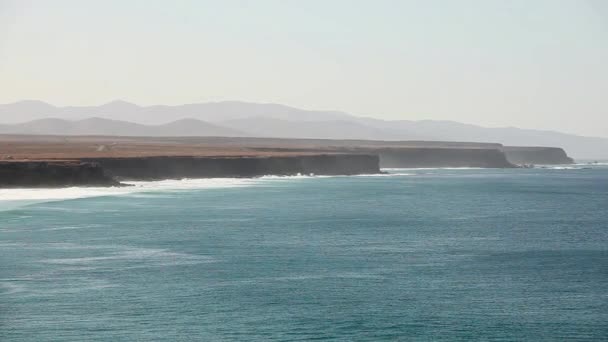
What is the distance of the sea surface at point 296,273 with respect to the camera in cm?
4244

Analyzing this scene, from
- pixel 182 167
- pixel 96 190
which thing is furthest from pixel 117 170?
pixel 96 190

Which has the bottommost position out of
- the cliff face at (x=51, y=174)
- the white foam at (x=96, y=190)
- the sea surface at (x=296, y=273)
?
the sea surface at (x=296, y=273)

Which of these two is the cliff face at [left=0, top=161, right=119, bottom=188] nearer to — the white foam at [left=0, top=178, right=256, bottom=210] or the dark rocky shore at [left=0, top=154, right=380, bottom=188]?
the dark rocky shore at [left=0, top=154, right=380, bottom=188]

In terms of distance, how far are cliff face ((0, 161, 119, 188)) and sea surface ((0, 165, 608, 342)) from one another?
21.3 m

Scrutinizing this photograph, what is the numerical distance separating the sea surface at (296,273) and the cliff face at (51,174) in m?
21.3

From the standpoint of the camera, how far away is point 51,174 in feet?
441

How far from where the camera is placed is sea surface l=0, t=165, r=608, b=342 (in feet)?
139

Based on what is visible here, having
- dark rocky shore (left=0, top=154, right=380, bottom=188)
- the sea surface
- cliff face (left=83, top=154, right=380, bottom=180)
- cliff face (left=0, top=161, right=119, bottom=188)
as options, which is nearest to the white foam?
cliff face (left=0, top=161, right=119, bottom=188)

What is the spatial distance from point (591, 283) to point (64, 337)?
29369 mm

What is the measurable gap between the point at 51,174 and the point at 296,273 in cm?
8500

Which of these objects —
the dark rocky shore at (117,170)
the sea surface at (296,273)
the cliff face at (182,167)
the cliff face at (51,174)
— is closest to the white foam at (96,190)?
the cliff face at (51,174)

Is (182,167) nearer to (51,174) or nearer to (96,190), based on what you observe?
(96,190)

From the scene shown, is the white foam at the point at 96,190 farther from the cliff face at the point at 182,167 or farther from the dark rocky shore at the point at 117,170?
the cliff face at the point at 182,167

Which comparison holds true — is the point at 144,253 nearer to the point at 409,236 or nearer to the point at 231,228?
the point at 231,228
